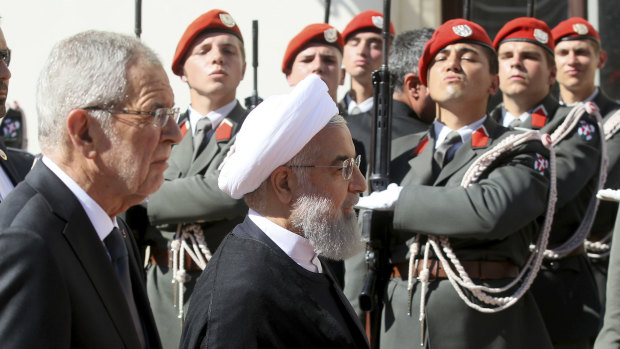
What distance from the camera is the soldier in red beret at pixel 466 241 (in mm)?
3787

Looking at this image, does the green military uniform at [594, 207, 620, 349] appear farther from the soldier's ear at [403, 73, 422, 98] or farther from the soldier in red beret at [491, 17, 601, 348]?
the soldier's ear at [403, 73, 422, 98]

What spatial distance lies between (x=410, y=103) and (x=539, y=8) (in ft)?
10.1

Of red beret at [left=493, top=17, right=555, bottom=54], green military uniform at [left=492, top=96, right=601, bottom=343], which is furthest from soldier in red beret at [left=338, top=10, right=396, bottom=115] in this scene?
green military uniform at [left=492, top=96, right=601, bottom=343]

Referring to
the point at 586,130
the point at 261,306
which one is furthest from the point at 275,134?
the point at 586,130

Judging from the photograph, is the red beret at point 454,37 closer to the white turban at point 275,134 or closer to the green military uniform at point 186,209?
the green military uniform at point 186,209

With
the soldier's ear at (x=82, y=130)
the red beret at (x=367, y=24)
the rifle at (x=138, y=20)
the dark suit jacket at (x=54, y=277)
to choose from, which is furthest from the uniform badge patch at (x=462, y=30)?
the dark suit jacket at (x=54, y=277)

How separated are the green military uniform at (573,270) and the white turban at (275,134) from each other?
2.25 meters

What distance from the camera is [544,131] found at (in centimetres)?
468

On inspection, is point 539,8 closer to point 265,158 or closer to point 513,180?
point 513,180

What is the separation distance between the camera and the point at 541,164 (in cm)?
397

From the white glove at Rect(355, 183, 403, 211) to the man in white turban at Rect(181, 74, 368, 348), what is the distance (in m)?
1.23

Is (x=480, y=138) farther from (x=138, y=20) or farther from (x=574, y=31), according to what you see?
(x=138, y=20)

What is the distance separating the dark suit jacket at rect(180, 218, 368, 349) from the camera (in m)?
2.23

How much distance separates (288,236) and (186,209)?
1.85 meters
